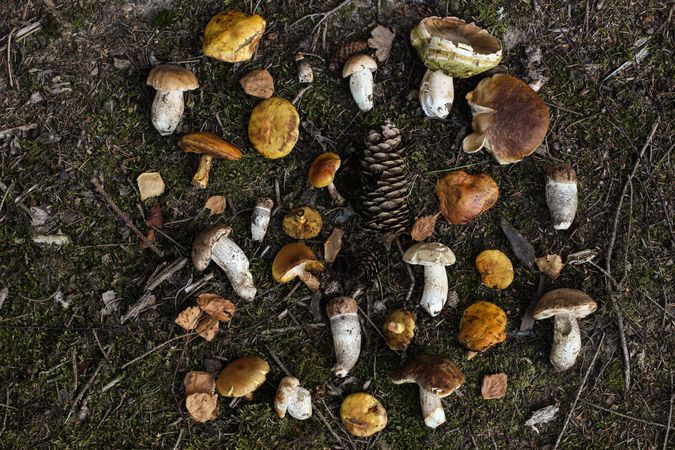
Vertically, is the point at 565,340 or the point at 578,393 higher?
the point at 565,340

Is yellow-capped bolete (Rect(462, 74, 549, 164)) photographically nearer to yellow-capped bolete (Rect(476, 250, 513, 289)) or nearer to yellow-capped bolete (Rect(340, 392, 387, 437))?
yellow-capped bolete (Rect(476, 250, 513, 289))

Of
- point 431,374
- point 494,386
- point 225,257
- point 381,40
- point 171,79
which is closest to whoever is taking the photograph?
point 171,79

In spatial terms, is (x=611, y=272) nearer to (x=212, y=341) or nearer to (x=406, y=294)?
(x=406, y=294)

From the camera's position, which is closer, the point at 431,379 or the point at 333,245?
the point at 431,379

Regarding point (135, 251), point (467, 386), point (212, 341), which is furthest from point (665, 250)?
point (135, 251)

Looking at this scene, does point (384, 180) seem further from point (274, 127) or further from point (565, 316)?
point (565, 316)

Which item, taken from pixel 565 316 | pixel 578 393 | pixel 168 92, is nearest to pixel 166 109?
pixel 168 92

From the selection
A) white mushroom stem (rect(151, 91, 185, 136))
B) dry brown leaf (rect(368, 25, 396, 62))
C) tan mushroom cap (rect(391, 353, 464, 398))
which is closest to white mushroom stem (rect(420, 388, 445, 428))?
tan mushroom cap (rect(391, 353, 464, 398))

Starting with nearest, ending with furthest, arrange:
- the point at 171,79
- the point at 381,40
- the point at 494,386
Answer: the point at 171,79, the point at 381,40, the point at 494,386
